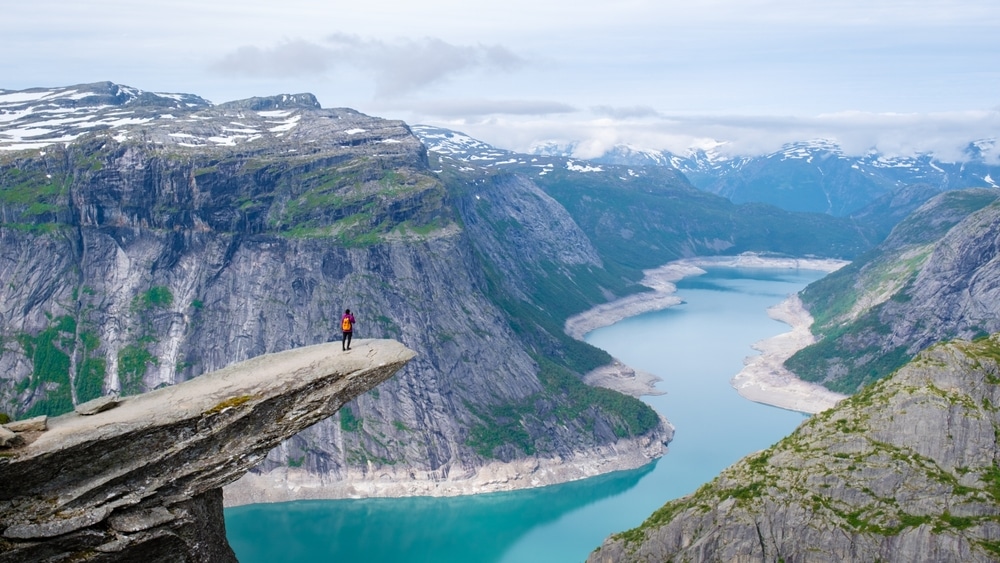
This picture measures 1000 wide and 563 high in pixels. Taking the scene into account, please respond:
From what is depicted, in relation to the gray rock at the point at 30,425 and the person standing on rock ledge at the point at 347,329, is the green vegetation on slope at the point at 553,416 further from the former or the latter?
the gray rock at the point at 30,425

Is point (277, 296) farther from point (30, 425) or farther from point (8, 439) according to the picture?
point (8, 439)

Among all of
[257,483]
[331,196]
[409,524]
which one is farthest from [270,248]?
[409,524]

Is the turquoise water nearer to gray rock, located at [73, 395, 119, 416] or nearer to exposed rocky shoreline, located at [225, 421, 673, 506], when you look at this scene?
exposed rocky shoreline, located at [225, 421, 673, 506]

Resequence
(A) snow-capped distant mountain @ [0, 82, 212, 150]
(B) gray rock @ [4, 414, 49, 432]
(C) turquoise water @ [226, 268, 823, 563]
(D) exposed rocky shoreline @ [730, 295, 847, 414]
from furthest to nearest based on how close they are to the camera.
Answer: (A) snow-capped distant mountain @ [0, 82, 212, 150], (D) exposed rocky shoreline @ [730, 295, 847, 414], (C) turquoise water @ [226, 268, 823, 563], (B) gray rock @ [4, 414, 49, 432]

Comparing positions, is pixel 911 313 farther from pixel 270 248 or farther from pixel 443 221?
pixel 270 248

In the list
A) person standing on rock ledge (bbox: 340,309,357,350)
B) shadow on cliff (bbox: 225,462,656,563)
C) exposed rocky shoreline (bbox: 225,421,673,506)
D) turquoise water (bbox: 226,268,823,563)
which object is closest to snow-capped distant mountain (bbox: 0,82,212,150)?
exposed rocky shoreline (bbox: 225,421,673,506)
